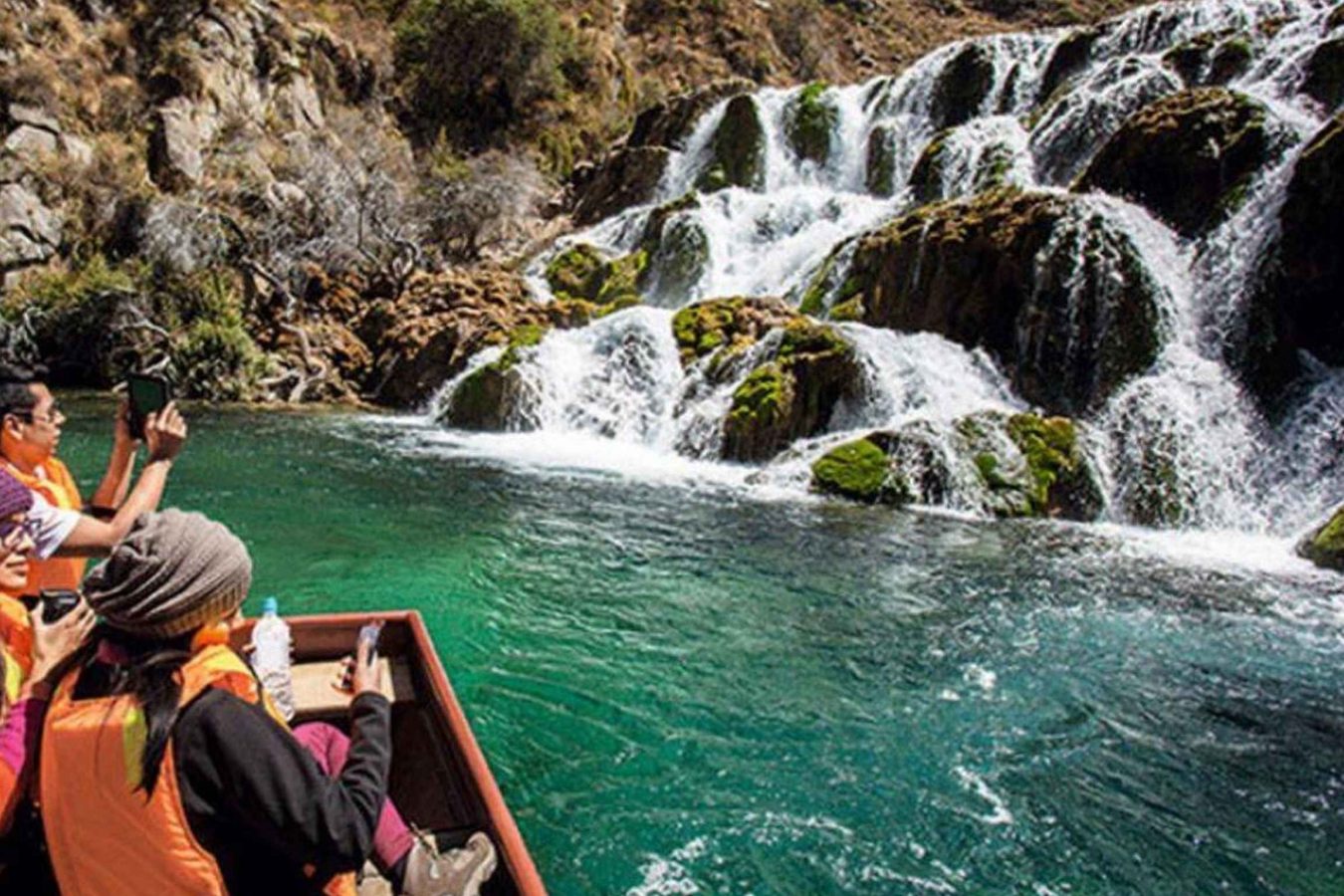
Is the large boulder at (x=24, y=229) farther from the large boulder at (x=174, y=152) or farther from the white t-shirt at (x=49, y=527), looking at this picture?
the white t-shirt at (x=49, y=527)

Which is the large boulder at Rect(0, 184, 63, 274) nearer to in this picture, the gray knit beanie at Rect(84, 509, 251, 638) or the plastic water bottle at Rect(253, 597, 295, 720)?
the plastic water bottle at Rect(253, 597, 295, 720)

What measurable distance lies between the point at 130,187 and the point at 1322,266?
26990mm

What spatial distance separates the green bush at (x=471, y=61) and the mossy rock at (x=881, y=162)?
17.6 metres

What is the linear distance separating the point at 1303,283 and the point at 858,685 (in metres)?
11.8

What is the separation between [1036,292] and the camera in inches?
593

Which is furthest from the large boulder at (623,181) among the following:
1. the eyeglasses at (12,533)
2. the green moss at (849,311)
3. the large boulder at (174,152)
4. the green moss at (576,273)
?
the eyeglasses at (12,533)

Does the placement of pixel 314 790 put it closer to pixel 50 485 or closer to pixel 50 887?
pixel 50 887

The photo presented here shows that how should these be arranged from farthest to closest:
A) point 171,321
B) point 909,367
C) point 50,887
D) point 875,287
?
point 171,321, point 875,287, point 909,367, point 50,887

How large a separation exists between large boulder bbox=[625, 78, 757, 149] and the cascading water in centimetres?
93

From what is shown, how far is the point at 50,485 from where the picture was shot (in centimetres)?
364

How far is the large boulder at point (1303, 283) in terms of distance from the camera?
12.5 metres

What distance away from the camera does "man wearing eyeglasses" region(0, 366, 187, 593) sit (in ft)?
10.7

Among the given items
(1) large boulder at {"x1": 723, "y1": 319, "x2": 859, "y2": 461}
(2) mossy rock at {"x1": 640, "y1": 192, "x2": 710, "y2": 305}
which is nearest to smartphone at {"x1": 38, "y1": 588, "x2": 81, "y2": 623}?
(1) large boulder at {"x1": 723, "y1": 319, "x2": 859, "y2": 461}

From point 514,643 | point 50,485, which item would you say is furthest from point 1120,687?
point 50,485
